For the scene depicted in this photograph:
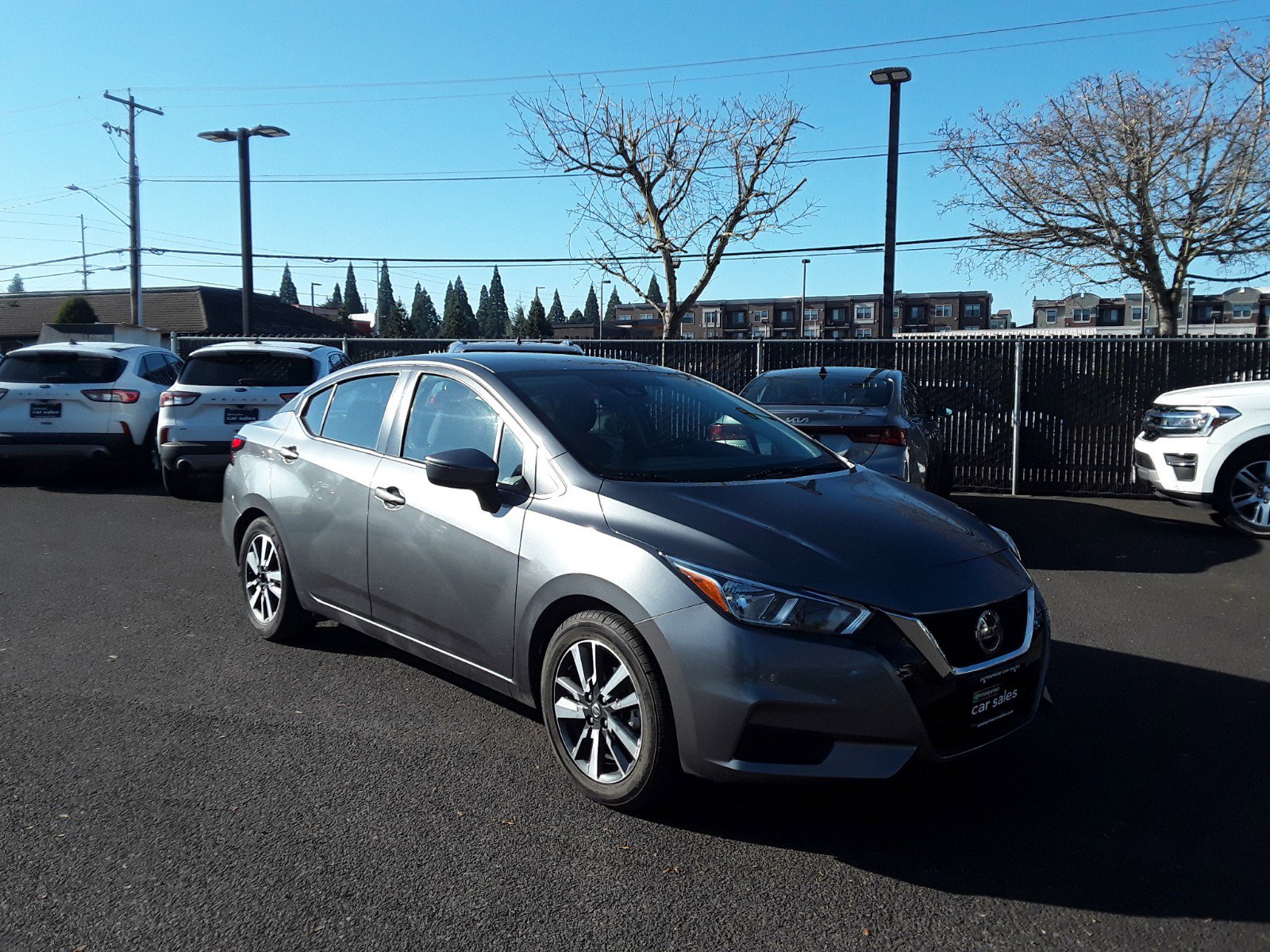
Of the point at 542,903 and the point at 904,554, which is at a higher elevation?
the point at 904,554

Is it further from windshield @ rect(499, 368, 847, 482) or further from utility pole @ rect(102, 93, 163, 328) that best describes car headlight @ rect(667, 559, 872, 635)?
utility pole @ rect(102, 93, 163, 328)

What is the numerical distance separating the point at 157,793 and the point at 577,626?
1625 mm

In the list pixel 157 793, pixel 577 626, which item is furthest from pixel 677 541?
pixel 157 793

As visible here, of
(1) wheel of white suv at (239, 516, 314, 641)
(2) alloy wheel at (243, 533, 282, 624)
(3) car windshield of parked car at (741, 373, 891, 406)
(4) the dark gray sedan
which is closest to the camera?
(1) wheel of white suv at (239, 516, 314, 641)

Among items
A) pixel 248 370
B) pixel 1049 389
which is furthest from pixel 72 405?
pixel 1049 389

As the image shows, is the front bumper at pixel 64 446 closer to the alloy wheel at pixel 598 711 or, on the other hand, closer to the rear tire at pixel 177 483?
the rear tire at pixel 177 483

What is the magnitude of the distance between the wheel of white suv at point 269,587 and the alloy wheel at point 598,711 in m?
2.26

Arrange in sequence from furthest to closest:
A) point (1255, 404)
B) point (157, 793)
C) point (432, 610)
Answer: point (1255, 404) < point (432, 610) < point (157, 793)

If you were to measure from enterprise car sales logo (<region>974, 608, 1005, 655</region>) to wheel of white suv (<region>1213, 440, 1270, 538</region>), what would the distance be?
7.04 m

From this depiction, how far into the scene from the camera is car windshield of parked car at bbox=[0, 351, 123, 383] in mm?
11734

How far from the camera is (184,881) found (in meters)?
3.11

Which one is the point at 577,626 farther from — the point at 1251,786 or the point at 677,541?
the point at 1251,786

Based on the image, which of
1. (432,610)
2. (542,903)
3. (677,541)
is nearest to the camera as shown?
(542,903)

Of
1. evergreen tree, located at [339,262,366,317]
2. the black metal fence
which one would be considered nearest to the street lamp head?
the black metal fence
